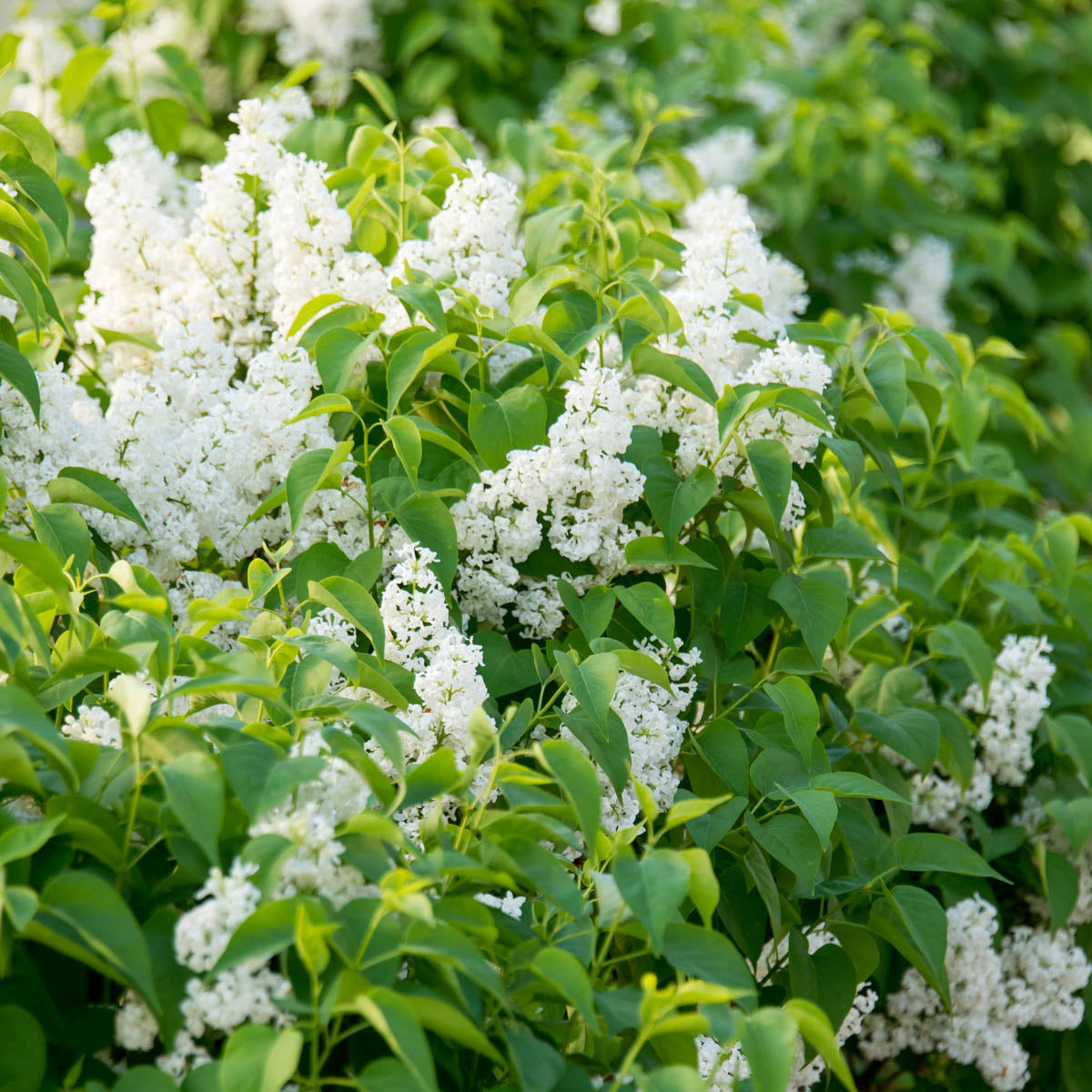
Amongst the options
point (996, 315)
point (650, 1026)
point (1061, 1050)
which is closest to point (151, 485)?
point (650, 1026)

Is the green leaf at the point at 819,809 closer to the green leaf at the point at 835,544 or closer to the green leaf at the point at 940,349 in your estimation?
the green leaf at the point at 835,544

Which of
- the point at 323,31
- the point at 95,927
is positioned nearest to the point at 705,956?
the point at 95,927

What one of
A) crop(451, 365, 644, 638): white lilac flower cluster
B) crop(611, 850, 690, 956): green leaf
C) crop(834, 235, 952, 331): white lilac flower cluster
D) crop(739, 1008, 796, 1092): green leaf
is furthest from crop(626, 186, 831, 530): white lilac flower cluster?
crop(834, 235, 952, 331): white lilac flower cluster

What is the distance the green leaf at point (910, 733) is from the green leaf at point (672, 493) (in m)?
0.36

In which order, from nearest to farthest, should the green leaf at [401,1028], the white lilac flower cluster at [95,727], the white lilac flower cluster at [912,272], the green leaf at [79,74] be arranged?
the green leaf at [401,1028], the white lilac flower cluster at [95,727], the green leaf at [79,74], the white lilac flower cluster at [912,272]

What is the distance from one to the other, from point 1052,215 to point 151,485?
11.8 ft

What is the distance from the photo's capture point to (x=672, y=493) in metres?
1.40

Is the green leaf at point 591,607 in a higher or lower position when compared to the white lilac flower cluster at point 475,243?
lower

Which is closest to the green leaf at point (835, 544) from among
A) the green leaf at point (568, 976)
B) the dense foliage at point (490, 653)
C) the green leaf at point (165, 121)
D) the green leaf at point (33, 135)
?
the dense foliage at point (490, 653)

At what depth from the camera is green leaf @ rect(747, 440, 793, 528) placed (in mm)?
1339

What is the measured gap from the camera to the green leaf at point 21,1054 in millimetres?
893

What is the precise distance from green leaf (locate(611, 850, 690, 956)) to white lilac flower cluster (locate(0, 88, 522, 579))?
58 cm

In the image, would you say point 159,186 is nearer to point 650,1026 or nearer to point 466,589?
point 466,589

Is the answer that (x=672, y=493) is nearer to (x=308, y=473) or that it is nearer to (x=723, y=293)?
(x=723, y=293)
